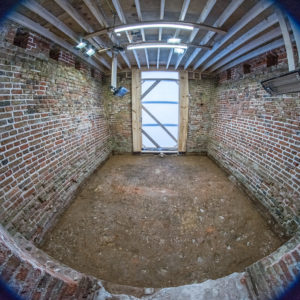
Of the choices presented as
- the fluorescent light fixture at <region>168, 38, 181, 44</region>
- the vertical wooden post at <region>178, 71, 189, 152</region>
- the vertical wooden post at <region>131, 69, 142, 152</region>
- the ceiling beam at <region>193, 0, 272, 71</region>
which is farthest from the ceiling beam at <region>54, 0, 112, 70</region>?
the vertical wooden post at <region>178, 71, 189, 152</region>

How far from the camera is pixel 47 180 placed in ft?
7.34

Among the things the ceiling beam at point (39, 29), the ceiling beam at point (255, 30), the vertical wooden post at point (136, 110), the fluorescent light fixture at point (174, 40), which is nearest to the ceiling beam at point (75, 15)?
the ceiling beam at point (39, 29)

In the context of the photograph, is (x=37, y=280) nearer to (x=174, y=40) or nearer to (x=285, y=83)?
(x=285, y=83)

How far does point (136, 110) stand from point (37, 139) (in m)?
3.28

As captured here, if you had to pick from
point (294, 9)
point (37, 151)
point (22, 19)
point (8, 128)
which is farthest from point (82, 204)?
point (294, 9)

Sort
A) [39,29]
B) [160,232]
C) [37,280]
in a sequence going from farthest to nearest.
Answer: [160,232], [39,29], [37,280]

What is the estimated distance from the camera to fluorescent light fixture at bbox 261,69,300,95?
145cm

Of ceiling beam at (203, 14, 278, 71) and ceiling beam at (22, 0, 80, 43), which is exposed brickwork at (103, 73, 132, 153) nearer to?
ceiling beam at (22, 0, 80, 43)

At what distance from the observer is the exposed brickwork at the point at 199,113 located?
15.9 ft

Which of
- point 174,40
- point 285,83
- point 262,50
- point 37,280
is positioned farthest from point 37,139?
point 262,50

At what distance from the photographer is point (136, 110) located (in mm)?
4883

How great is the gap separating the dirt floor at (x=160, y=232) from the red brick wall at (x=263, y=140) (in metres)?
0.39

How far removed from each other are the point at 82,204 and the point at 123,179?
1130 millimetres

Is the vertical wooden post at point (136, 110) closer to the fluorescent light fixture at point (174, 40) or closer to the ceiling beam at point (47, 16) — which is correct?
the fluorescent light fixture at point (174, 40)
